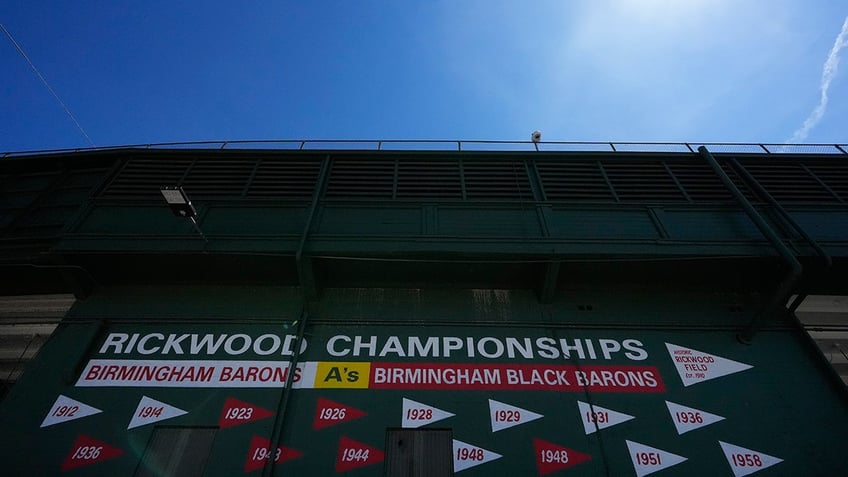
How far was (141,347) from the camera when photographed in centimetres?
760

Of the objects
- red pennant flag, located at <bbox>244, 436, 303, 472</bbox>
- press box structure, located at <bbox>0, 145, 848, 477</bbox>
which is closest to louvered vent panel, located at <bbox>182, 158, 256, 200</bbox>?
press box structure, located at <bbox>0, 145, 848, 477</bbox>

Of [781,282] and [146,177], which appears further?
[146,177]

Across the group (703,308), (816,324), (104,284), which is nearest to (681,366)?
(703,308)

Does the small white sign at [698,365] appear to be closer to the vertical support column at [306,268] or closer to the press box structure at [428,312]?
the press box structure at [428,312]

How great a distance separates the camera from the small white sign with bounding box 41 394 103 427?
6613mm

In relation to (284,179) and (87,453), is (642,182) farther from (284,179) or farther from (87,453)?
(87,453)

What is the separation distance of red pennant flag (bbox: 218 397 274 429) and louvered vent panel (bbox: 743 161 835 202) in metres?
11.5

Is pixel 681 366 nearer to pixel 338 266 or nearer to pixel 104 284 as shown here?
pixel 338 266

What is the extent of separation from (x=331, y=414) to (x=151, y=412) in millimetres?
2893

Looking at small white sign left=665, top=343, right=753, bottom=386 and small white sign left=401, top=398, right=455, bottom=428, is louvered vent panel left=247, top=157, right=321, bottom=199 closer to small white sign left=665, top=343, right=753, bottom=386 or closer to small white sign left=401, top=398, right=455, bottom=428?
small white sign left=401, top=398, right=455, bottom=428

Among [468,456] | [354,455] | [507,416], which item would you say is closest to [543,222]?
[507,416]

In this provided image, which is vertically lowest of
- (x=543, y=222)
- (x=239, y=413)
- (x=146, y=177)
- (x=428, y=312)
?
(x=239, y=413)

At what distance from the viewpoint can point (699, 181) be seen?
31.9 feet

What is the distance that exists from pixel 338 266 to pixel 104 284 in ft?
16.1
